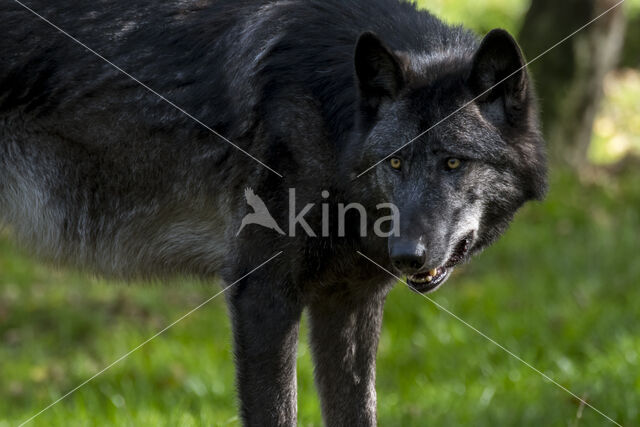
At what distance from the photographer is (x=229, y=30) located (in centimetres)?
419

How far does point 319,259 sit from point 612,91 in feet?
29.1

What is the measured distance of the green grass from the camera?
4.94m

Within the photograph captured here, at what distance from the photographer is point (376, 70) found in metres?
3.82

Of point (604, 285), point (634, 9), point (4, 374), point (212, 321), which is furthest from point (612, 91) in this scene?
point (4, 374)

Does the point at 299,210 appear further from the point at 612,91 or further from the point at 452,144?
the point at 612,91

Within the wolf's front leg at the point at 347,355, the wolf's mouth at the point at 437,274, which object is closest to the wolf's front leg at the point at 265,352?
the wolf's front leg at the point at 347,355

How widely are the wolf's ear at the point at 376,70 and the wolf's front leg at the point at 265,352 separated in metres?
0.94

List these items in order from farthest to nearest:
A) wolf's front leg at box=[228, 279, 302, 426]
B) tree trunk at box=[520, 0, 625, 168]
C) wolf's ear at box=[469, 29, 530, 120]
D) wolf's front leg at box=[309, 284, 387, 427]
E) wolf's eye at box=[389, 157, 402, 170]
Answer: tree trunk at box=[520, 0, 625, 168] < wolf's front leg at box=[309, 284, 387, 427] < wolf's front leg at box=[228, 279, 302, 426] < wolf's eye at box=[389, 157, 402, 170] < wolf's ear at box=[469, 29, 530, 120]

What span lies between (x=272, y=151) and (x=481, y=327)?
2755 mm

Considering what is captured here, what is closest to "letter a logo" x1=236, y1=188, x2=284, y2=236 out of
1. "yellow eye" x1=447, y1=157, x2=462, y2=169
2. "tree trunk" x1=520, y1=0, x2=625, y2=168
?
"yellow eye" x1=447, y1=157, x2=462, y2=169

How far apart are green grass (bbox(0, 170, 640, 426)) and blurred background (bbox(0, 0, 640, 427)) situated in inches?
0.5

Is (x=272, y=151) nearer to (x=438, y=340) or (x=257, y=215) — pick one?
(x=257, y=215)

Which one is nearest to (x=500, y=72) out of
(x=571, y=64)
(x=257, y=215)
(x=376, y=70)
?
(x=376, y=70)

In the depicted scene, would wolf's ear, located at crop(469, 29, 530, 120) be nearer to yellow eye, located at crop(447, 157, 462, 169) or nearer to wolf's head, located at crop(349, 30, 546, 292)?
wolf's head, located at crop(349, 30, 546, 292)
